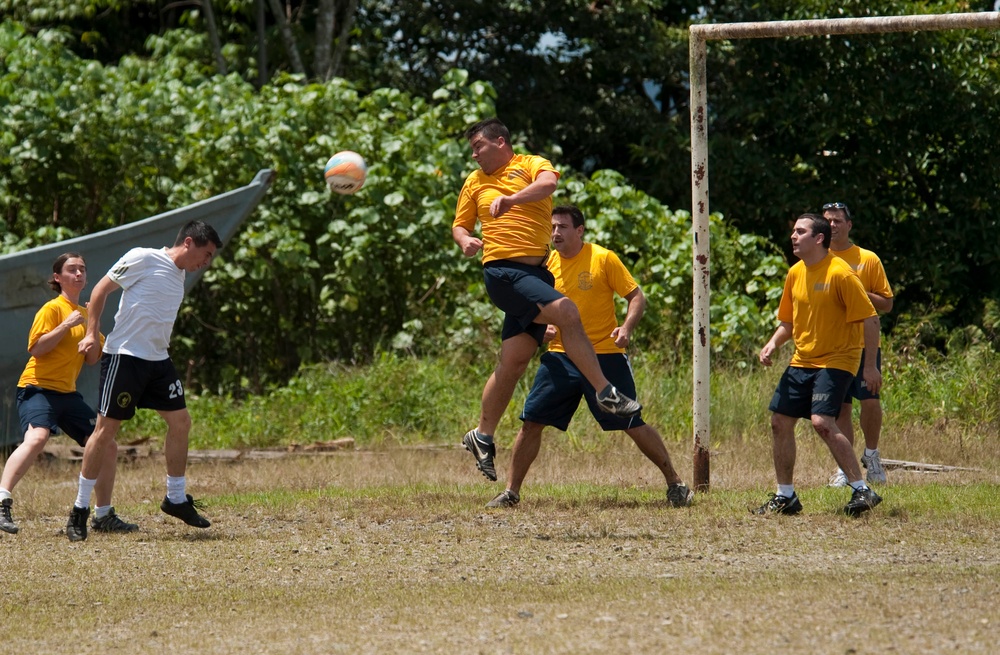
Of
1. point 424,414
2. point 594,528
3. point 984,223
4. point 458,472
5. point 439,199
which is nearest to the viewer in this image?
point 594,528

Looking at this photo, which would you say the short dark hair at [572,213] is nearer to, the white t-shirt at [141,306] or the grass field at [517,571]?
the grass field at [517,571]

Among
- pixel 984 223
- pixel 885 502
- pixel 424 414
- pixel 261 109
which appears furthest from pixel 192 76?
pixel 885 502

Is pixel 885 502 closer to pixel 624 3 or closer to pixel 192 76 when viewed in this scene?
pixel 192 76

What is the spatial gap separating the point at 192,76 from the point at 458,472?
26.4 feet

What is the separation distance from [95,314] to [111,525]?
1.27 m

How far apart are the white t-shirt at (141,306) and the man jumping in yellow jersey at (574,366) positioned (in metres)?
2.24

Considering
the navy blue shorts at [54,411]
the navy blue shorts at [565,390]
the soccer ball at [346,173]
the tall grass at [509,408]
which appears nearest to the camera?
the navy blue shorts at [565,390]

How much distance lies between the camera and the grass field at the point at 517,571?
4727 millimetres

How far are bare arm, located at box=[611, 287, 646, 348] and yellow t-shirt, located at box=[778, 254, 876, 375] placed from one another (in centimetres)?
101

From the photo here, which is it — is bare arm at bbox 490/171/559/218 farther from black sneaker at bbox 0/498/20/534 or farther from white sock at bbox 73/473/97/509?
black sneaker at bbox 0/498/20/534

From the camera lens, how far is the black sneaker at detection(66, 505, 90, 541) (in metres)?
7.27

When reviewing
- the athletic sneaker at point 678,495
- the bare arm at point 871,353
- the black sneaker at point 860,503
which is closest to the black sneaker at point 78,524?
the athletic sneaker at point 678,495

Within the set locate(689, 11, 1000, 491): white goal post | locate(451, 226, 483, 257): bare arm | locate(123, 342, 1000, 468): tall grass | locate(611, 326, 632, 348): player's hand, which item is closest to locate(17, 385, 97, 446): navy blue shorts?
locate(451, 226, 483, 257): bare arm

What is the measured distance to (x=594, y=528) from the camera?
721cm
